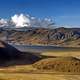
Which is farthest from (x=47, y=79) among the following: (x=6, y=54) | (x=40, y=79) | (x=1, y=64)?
(x=6, y=54)

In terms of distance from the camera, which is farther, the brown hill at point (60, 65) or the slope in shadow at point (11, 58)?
the slope in shadow at point (11, 58)

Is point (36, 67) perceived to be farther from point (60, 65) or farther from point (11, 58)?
point (11, 58)

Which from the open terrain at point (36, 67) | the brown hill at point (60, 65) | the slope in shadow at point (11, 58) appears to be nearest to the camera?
the open terrain at point (36, 67)

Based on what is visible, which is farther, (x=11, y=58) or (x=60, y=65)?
(x=11, y=58)

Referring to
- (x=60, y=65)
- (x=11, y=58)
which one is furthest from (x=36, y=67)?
(x=11, y=58)

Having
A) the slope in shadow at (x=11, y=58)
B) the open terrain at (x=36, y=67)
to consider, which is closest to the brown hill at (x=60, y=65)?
the open terrain at (x=36, y=67)

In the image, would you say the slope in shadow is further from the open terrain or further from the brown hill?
the brown hill

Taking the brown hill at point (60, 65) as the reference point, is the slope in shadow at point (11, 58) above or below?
above

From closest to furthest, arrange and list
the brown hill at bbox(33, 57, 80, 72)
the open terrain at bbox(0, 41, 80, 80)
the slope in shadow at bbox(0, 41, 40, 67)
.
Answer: the open terrain at bbox(0, 41, 80, 80)
the brown hill at bbox(33, 57, 80, 72)
the slope in shadow at bbox(0, 41, 40, 67)

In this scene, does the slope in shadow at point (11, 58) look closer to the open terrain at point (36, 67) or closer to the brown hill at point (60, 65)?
the open terrain at point (36, 67)

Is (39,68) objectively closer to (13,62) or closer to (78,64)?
(78,64)

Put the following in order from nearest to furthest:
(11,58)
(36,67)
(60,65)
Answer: (60,65) < (36,67) < (11,58)

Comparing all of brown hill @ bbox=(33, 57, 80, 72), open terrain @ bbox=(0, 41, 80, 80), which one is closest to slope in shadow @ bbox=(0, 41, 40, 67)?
open terrain @ bbox=(0, 41, 80, 80)

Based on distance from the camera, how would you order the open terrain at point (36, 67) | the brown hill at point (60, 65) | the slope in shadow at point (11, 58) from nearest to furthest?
the open terrain at point (36, 67)
the brown hill at point (60, 65)
the slope in shadow at point (11, 58)
